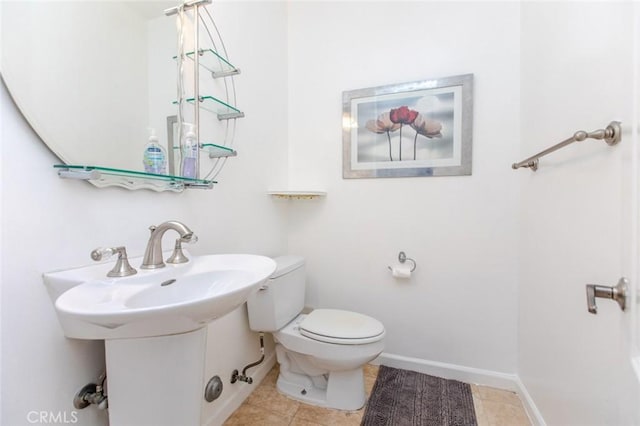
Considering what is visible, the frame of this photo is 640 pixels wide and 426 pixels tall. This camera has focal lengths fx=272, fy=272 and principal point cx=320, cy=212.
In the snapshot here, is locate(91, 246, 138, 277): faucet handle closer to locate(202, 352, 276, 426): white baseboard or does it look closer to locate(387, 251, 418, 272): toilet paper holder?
locate(202, 352, 276, 426): white baseboard

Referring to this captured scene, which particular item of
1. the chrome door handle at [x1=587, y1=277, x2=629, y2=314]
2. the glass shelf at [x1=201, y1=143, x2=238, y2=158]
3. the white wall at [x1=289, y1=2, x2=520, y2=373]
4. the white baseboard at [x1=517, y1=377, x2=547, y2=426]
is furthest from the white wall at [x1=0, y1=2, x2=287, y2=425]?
the white baseboard at [x1=517, y1=377, x2=547, y2=426]

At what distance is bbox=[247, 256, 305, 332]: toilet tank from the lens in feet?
4.59

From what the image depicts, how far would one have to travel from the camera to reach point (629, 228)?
630 millimetres

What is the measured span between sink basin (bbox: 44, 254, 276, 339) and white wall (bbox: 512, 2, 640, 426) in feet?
3.04

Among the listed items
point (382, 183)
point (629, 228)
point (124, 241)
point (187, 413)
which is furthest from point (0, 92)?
point (382, 183)

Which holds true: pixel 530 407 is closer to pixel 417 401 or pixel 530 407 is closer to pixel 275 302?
pixel 417 401

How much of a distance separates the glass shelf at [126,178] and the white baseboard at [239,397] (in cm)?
102

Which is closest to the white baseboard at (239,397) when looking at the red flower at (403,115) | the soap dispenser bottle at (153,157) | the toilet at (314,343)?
the toilet at (314,343)

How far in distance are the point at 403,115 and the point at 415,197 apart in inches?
20.1

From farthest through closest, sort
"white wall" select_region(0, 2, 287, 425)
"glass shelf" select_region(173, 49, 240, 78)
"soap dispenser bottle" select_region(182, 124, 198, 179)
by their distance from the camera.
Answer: "glass shelf" select_region(173, 49, 240, 78) → "soap dispenser bottle" select_region(182, 124, 198, 179) → "white wall" select_region(0, 2, 287, 425)

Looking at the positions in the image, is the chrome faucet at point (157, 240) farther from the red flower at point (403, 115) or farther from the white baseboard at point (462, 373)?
the white baseboard at point (462, 373)

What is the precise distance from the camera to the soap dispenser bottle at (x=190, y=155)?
1.06 metres

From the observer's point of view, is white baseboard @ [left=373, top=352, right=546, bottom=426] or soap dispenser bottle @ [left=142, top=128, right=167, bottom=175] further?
white baseboard @ [left=373, top=352, right=546, bottom=426]

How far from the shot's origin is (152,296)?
0.75 m
